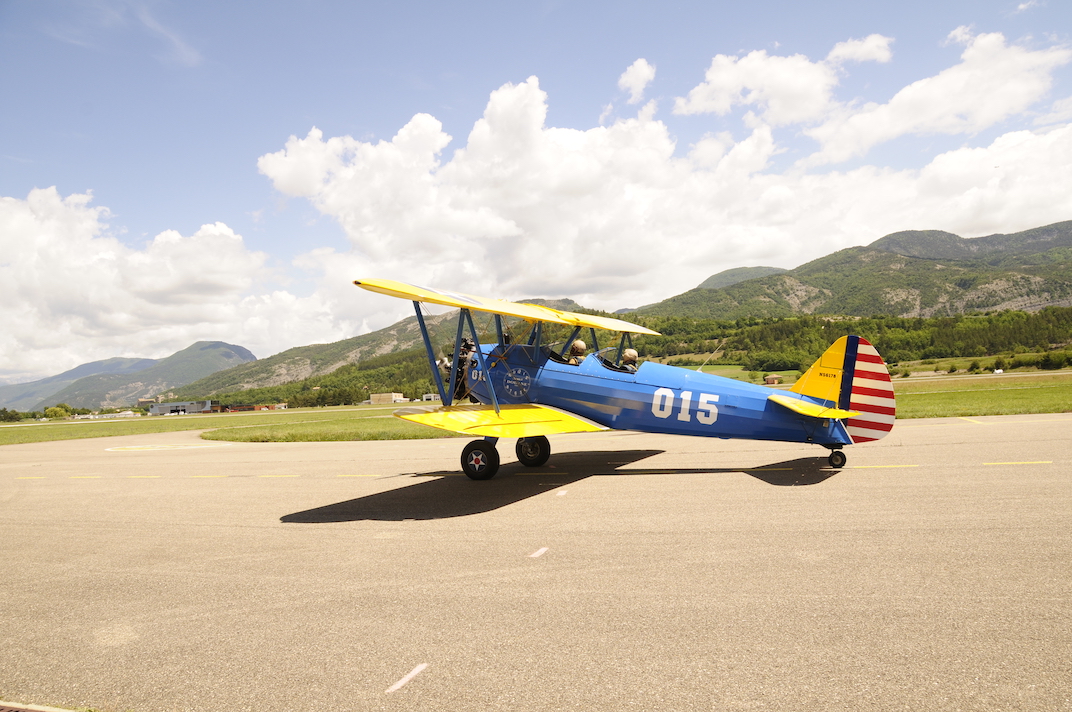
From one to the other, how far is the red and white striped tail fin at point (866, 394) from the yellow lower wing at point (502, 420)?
4.50m

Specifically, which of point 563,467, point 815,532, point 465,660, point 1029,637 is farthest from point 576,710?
point 563,467

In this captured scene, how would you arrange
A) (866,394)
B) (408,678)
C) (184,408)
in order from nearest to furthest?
(408,678) < (866,394) < (184,408)

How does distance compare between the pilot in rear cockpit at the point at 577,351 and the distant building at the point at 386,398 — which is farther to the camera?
the distant building at the point at 386,398

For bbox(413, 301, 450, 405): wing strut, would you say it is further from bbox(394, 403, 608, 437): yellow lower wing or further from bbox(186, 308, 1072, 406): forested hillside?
bbox(186, 308, 1072, 406): forested hillside

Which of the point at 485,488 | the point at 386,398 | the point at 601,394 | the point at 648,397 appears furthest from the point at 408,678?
the point at 386,398

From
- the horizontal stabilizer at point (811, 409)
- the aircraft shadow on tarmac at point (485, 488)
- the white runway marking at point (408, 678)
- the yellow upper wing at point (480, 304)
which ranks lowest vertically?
the aircraft shadow on tarmac at point (485, 488)

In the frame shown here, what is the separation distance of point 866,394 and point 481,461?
706cm

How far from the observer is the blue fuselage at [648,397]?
1011 cm

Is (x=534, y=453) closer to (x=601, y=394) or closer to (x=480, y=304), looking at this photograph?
(x=601, y=394)

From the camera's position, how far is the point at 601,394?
11.1 meters

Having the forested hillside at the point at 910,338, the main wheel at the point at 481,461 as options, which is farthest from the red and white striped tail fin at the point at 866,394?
the forested hillside at the point at 910,338

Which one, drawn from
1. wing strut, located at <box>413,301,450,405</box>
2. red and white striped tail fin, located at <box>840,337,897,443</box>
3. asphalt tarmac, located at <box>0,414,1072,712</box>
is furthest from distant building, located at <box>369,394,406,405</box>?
red and white striped tail fin, located at <box>840,337,897,443</box>

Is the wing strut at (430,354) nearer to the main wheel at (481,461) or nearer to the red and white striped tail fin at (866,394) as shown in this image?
the main wheel at (481,461)

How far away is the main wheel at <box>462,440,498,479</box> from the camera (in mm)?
10766
